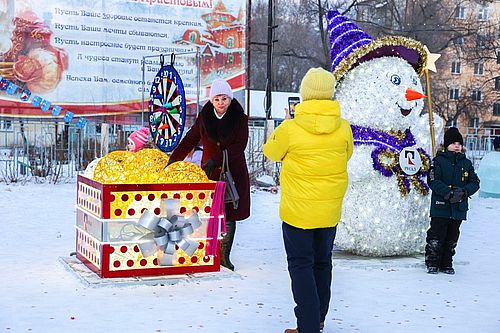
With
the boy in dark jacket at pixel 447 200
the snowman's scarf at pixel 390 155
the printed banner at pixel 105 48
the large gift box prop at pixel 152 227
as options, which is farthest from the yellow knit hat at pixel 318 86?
the printed banner at pixel 105 48

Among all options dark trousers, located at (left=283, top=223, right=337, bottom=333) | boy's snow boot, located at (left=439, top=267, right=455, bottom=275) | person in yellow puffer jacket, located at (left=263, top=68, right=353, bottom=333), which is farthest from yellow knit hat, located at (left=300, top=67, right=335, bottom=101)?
boy's snow boot, located at (left=439, top=267, right=455, bottom=275)

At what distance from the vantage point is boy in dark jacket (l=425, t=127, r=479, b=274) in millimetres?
5773

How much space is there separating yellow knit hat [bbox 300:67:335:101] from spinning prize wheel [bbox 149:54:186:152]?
3073 millimetres

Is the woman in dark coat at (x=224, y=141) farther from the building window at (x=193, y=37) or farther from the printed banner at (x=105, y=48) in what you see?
the building window at (x=193, y=37)

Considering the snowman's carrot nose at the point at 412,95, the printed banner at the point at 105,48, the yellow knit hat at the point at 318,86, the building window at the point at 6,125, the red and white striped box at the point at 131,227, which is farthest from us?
the printed banner at the point at 105,48

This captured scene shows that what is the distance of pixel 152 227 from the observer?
5168 mm

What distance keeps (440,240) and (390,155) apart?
876mm

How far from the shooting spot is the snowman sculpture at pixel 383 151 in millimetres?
6172

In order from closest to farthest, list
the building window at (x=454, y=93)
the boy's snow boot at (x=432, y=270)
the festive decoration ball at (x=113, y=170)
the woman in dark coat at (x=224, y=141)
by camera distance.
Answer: the festive decoration ball at (x=113, y=170), the woman in dark coat at (x=224, y=141), the boy's snow boot at (x=432, y=270), the building window at (x=454, y=93)

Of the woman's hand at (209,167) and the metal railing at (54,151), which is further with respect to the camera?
the metal railing at (54,151)

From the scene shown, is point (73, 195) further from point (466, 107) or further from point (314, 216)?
point (466, 107)

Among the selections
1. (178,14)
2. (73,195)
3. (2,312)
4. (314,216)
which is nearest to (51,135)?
(73,195)

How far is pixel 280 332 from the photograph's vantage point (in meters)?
4.12

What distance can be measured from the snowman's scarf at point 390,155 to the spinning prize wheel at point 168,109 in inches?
69.1
